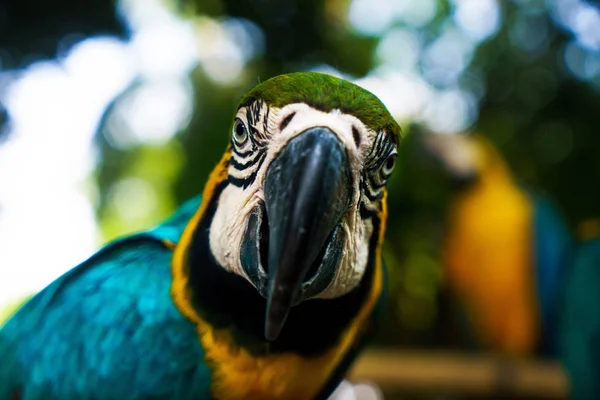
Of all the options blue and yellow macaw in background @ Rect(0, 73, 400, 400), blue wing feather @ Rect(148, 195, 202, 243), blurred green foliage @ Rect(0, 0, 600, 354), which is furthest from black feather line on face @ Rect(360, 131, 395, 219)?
blurred green foliage @ Rect(0, 0, 600, 354)

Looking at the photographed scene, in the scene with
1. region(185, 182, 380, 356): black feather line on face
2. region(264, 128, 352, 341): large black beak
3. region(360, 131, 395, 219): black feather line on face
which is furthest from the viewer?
region(185, 182, 380, 356): black feather line on face

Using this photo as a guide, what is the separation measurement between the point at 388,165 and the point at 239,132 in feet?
0.83

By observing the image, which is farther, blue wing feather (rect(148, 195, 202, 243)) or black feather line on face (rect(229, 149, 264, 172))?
blue wing feather (rect(148, 195, 202, 243))

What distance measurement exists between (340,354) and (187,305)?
1.08 feet

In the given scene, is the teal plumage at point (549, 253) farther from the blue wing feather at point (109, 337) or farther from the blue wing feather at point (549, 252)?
the blue wing feather at point (109, 337)

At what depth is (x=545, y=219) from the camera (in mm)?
3092

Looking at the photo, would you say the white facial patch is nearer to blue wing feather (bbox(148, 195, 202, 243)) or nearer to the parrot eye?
the parrot eye

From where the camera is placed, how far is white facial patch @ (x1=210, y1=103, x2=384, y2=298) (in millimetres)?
754

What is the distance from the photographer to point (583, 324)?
2574 mm

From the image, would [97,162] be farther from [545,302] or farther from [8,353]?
[545,302]

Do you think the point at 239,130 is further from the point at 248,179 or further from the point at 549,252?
the point at 549,252

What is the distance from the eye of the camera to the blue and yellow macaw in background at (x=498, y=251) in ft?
10.4

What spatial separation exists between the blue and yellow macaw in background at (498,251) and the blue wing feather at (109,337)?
8.40ft

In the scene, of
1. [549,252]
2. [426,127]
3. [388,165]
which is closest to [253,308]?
[388,165]
